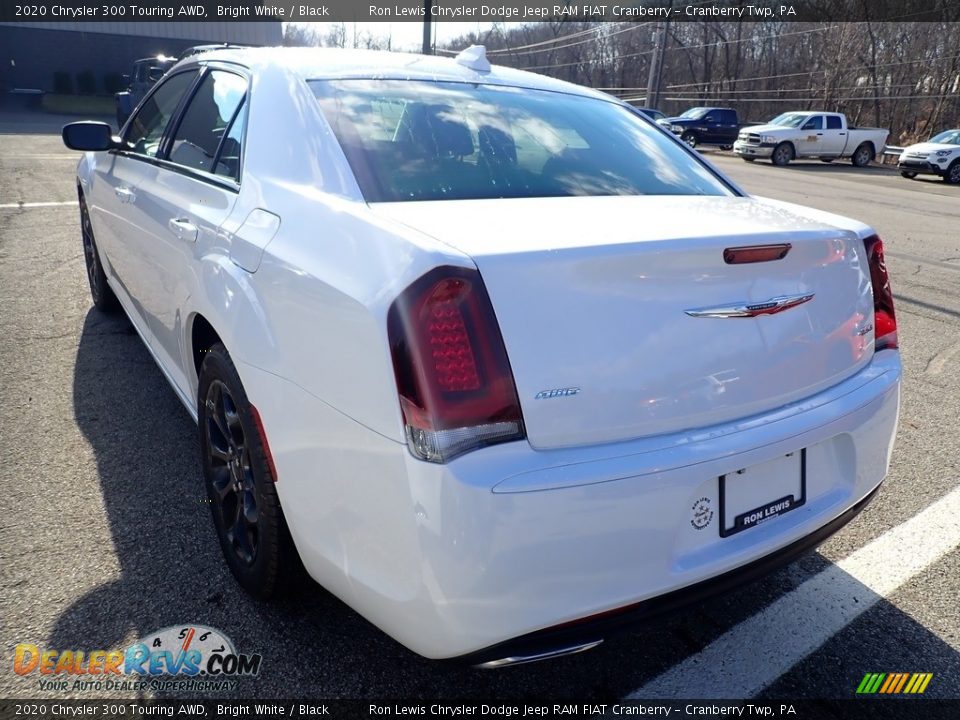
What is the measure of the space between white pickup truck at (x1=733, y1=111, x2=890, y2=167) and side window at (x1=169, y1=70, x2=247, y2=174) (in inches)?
969

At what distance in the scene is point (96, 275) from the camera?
4934 millimetres

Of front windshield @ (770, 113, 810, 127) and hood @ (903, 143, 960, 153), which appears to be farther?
front windshield @ (770, 113, 810, 127)

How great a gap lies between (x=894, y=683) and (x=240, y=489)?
2014 mm

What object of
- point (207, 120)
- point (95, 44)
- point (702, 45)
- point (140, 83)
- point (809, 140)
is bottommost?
point (207, 120)

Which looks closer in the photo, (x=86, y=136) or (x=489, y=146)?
(x=489, y=146)

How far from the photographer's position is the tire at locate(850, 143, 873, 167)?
87.2 ft

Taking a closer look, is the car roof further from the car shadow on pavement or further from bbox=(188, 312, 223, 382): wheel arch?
the car shadow on pavement

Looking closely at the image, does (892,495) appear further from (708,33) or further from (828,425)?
(708,33)

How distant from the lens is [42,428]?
11.3ft

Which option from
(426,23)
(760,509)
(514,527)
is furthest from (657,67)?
(514,527)

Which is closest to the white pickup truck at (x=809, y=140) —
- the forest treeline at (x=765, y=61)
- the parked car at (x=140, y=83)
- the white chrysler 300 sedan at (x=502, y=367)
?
the forest treeline at (x=765, y=61)

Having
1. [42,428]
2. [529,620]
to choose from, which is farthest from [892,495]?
[42,428]

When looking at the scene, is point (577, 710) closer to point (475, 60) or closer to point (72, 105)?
point (475, 60)

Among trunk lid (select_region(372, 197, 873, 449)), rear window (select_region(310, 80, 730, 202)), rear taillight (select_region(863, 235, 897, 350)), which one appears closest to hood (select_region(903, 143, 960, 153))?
rear window (select_region(310, 80, 730, 202))
